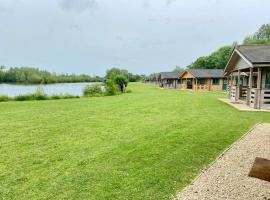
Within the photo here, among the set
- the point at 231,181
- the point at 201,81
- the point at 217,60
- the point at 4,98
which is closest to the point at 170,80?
the point at 201,81

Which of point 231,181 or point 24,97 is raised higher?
point 231,181

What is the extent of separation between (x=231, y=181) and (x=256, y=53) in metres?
13.3

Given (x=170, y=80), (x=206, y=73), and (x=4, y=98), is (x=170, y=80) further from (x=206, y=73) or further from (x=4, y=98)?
(x=4, y=98)

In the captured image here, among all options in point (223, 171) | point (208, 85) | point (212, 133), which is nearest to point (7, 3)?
point (212, 133)

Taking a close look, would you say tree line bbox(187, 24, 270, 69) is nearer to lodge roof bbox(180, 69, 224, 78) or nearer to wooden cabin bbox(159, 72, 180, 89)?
wooden cabin bbox(159, 72, 180, 89)

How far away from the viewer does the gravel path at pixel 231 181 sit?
3818 millimetres

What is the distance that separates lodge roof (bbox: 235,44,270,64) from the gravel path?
9417mm

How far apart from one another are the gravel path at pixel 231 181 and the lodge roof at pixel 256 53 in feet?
30.9

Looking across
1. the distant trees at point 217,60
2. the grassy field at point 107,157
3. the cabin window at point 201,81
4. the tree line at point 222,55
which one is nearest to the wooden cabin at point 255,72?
the grassy field at point 107,157

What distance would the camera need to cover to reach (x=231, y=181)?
4348 mm

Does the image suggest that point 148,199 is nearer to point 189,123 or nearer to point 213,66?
point 189,123

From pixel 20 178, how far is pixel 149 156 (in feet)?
8.26

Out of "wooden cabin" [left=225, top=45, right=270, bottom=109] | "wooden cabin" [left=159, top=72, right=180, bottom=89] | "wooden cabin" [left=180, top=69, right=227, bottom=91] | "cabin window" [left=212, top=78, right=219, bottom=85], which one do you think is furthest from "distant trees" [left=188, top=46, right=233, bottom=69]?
"wooden cabin" [left=225, top=45, right=270, bottom=109]

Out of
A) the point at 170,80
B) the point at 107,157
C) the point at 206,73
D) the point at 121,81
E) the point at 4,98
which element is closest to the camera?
the point at 107,157
